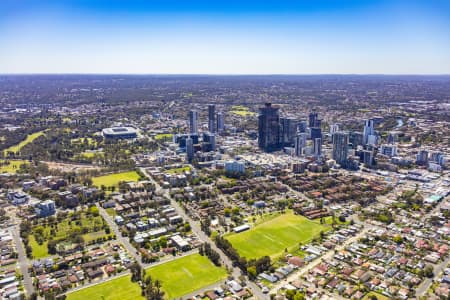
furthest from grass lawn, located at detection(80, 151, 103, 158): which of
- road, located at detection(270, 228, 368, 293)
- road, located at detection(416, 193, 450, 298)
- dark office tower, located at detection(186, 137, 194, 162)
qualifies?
road, located at detection(416, 193, 450, 298)

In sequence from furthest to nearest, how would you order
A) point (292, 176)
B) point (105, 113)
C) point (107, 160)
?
point (105, 113) < point (107, 160) < point (292, 176)

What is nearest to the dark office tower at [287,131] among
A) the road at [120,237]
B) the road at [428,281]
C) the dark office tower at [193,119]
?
the dark office tower at [193,119]

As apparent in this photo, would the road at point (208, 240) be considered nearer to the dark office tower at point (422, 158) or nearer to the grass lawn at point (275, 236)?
the grass lawn at point (275, 236)

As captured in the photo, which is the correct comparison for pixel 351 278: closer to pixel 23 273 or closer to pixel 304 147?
pixel 23 273

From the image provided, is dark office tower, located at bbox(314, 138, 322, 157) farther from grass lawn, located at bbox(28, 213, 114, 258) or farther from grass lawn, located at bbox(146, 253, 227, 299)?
grass lawn, located at bbox(28, 213, 114, 258)

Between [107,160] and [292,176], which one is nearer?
[292,176]

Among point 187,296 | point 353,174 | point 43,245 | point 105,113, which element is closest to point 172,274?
point 187,296

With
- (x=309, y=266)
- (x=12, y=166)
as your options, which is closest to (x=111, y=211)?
(x=309, y=266)
